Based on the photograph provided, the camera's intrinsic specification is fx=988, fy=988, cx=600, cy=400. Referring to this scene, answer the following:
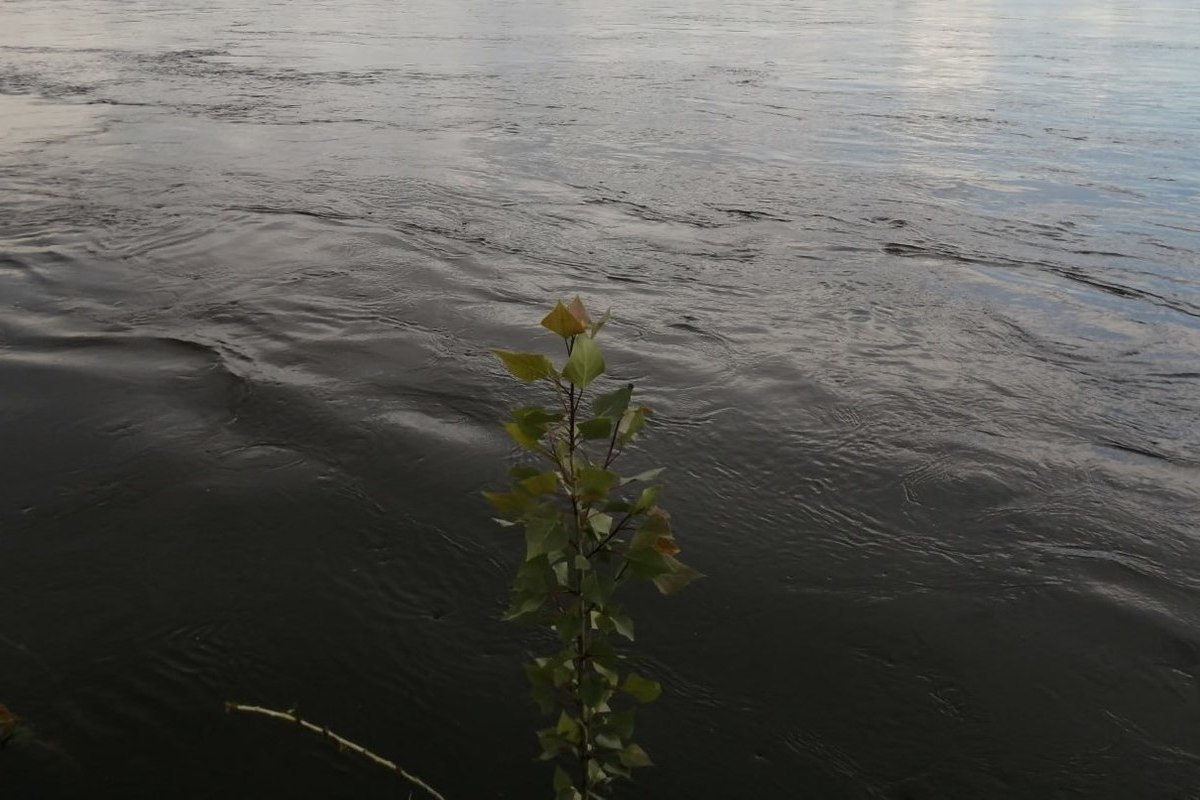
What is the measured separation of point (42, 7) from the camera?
2603 cm

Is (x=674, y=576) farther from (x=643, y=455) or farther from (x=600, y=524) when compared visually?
(x=643, y=455)

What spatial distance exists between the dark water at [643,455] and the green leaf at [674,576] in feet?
3.08

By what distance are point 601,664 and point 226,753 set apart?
1.20 metres

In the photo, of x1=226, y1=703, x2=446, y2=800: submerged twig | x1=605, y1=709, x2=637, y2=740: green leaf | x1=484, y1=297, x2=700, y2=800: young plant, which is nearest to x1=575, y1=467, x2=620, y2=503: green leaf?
x1=484, y1=297, x2=700, y2=800: young plant

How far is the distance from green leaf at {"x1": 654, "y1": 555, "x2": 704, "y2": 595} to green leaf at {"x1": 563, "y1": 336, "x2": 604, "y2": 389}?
0.34 m

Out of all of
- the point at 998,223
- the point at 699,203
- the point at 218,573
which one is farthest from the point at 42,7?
the point at 218,573

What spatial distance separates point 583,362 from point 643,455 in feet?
8.06

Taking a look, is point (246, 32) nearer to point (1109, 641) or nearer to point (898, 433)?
point (898, 433)

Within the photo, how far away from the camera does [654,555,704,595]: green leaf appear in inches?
64.7

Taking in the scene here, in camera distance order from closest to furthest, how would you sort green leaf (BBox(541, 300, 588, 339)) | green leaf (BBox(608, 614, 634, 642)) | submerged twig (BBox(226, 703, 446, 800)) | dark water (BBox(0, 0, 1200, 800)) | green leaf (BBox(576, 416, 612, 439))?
green leaf (BBox(541, 300, 588, 339)) → green leaf (BBox(576, 416, 612, 439)) → green leaf (BBox(608, 614, 634, 642)) → submerged twig (BBox(226, 703, 446, 800)) → dark water (BBox(0, 0, 1200, 800))

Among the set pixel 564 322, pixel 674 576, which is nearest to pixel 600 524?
pixel 674 576

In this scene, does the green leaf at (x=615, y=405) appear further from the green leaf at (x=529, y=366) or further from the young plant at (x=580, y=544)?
the green leaf at (x=529, y=366)

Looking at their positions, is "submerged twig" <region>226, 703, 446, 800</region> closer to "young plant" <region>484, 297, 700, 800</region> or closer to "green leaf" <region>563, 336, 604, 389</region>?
"young plant" <region>484, 297, 700, 800</region>

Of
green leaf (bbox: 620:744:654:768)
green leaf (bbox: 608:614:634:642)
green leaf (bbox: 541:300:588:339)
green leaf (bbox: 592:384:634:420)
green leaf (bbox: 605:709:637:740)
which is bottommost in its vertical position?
green leaf (bbox: 620:744:654:768)
